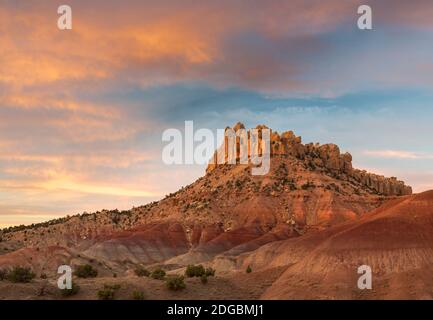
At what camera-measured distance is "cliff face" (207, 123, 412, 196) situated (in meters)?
172

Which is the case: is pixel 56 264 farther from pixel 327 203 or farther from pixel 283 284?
pixel 327 203

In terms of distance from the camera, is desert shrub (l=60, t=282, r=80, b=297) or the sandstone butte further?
the sandstone butte

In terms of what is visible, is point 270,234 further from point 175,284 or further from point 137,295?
point 137,295

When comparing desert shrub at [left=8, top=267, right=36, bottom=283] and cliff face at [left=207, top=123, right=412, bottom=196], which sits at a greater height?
Answer: cliff face at [left=207, top=123, right=412, bottom=196]

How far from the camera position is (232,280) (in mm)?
64375

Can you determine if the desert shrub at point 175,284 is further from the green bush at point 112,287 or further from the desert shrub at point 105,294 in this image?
the desert shrub at point 105,294

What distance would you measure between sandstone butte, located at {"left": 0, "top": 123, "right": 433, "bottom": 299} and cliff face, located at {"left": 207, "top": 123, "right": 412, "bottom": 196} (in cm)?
43

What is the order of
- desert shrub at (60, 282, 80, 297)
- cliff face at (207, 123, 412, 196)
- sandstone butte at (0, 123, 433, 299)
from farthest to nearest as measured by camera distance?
cliff face at (207, 123, 412, 196) → sandstone butte at (0, 123, 433, 299) → desert shrub at (60, 282, 80, 297)

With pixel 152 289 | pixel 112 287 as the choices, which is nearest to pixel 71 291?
Answer: pixel 112 287

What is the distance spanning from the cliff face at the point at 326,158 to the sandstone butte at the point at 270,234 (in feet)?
1.40

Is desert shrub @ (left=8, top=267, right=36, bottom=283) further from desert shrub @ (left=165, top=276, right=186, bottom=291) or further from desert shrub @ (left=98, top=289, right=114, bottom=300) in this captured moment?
desert shrub @ (left=165, top=276, right=186, bottom=291)

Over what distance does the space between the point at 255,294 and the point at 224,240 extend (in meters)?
75.3

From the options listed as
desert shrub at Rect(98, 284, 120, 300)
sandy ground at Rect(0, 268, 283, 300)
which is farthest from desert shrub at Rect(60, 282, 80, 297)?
desert shrub at Rect(98, 284, 120, 300)

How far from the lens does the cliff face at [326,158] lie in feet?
563
